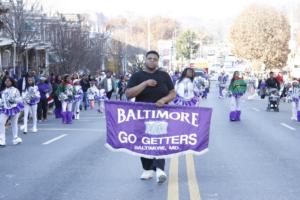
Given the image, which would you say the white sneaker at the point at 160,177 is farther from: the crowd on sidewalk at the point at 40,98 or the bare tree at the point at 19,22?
the bare tree at the point at 19,22

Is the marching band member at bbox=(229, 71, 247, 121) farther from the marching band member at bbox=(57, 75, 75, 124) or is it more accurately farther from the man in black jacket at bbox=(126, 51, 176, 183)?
the man in black jacket at bbox=(126, 51, 176, 183)

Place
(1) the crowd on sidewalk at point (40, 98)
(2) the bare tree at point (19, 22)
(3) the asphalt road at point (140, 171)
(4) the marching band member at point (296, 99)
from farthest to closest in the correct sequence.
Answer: (2) the bare tree at point (19, 22) → (4) the marching band member at point (296, 99) → (1) the crowd on sidewalk at point (40, 98) → (3) the asphalt road at point (140, 171)

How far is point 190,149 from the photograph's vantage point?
8969 mm

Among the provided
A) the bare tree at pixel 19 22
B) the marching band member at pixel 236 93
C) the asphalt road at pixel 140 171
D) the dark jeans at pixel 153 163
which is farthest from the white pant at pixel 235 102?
the bare tree at pixel 19 22

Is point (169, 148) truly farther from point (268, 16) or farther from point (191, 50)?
point (191, 50)

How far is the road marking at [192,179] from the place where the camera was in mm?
8000

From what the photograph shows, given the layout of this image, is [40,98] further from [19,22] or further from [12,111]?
[19,22]

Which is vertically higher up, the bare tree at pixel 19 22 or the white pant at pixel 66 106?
the bare tree at pixel 19 22

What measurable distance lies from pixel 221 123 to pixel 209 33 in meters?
152

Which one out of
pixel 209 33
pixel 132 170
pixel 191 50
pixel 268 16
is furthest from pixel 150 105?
pixel 209 33

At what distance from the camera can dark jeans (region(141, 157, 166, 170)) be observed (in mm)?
9008

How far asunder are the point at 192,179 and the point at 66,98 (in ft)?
37.9

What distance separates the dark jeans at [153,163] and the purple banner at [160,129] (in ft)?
0.48

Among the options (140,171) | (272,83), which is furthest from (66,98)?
(140,171)
